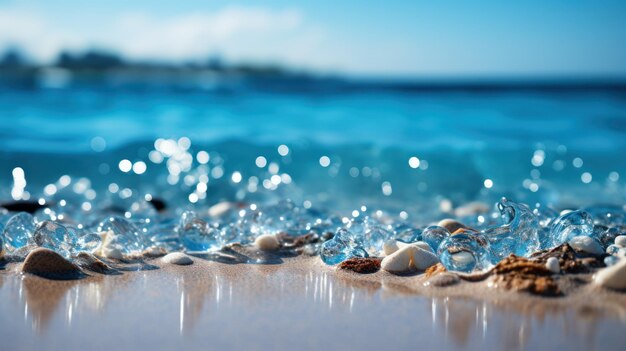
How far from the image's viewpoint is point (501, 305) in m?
2.07

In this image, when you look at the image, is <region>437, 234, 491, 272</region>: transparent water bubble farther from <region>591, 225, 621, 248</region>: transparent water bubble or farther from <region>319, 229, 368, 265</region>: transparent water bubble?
<region>591, 225, 621, 248</region>: transparent water bubble

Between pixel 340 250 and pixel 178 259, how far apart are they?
2.03 ft

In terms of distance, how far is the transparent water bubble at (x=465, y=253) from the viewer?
7.70ft

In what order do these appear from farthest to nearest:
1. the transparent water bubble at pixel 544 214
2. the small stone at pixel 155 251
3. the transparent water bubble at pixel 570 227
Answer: the transparent water bubble at pixel 544 214, the small stone at pixel 155 251, the transparent water bubble at pixel 570 227

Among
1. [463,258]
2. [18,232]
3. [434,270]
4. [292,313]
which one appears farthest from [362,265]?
[18,232]

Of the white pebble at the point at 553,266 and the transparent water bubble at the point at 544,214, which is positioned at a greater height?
the transparent water bubble at the point at 544,214

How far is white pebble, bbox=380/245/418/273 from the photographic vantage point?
8.14 feet

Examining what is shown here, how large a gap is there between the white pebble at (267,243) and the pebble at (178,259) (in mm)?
343

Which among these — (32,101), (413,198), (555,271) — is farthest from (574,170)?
(32,101)

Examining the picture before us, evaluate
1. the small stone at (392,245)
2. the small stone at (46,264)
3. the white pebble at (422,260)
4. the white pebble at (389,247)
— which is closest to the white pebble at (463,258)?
the white pebble at (422,260)

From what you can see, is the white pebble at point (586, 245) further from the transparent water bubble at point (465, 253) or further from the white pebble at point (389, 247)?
the white pebble at point (389, 247)

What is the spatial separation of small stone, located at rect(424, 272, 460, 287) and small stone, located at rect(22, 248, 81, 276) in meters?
1.23

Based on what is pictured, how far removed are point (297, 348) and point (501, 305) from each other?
663mm

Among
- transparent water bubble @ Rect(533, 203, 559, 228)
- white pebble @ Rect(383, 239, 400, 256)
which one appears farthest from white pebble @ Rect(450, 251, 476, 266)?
transparent water bubble @ Rect(533, 203, 559, 228)
